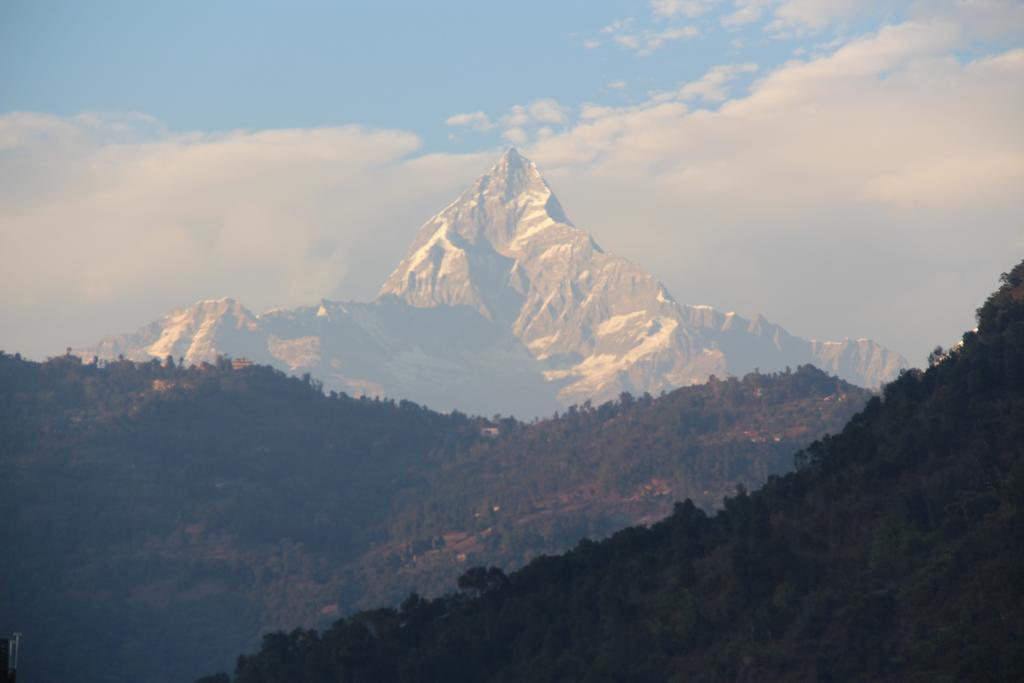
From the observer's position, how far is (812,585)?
10488cm

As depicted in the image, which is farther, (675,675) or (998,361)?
(998,361)

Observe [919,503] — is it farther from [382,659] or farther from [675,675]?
[382,659]

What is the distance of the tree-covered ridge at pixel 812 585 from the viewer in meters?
93.6

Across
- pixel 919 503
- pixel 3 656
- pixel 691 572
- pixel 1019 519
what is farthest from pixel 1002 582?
pixel 3 656

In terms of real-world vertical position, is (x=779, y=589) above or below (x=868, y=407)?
below

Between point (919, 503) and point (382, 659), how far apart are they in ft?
132

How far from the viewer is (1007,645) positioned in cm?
8369

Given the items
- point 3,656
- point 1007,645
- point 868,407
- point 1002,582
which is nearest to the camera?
point 3,656

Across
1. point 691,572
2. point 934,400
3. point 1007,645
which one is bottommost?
point 1007,645

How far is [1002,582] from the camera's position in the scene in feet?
298

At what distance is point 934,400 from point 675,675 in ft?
103

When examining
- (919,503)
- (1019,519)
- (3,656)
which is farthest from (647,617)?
(3,656)

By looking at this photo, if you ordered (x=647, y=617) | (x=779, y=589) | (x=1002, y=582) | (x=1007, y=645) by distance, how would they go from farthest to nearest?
(x=647, y=617) → (x=779, y=589) → (x=1002, y=582) → (x=1007, y=645)

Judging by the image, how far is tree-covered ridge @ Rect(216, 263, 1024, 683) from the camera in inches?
3686
